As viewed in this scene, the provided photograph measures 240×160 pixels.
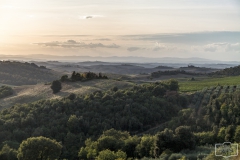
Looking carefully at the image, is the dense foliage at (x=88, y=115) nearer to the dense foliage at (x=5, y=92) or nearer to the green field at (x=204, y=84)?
the green field at (x=204, y=84)

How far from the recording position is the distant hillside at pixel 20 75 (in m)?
100

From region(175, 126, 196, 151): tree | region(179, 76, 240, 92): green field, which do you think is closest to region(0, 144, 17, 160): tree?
region(175, 126, 196, 151): tree

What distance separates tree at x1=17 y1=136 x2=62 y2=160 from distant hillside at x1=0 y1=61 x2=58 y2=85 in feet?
257

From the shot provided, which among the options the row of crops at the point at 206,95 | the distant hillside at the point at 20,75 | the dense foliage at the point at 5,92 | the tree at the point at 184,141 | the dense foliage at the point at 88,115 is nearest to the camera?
the tree at the point at 184,141

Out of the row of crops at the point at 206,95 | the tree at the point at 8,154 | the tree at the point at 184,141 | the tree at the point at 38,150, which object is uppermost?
the row of crops at the point at 206,95

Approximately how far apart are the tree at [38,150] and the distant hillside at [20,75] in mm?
78405

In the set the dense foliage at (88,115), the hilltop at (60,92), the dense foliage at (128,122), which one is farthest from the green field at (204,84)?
the hilltop at (60,92)

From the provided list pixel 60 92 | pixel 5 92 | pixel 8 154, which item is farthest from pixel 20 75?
pixel 8 154

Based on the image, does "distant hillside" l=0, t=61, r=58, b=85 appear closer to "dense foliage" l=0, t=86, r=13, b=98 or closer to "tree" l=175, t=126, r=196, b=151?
"dense foliage" l=0, t=86, r=13, b=98

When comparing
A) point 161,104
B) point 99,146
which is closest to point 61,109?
point 161,104

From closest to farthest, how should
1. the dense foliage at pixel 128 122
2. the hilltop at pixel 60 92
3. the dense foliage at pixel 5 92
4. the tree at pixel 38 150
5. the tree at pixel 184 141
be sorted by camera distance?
the tree at pixel 184 141 < the tree at pixel 38 150 < the dense foliage at pixel 128 122 < the hilltop at pixel 60 92 < the dense foliage at pixel 5 92

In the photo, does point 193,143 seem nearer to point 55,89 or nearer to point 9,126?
point 9,126

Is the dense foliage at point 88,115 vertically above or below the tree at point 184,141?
below

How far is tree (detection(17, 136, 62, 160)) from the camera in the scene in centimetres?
2248
